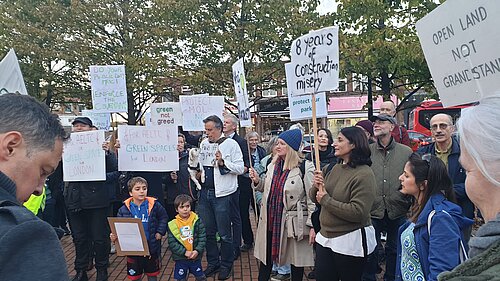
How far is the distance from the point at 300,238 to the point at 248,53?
11.2 metres

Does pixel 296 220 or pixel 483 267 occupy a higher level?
pixel 483 267

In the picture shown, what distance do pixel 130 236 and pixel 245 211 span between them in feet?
8.19

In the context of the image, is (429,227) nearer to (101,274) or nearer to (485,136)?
(485,136)

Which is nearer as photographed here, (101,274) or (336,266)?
(336,266)

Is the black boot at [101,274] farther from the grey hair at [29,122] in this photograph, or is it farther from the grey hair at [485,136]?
the grey hair at [485,136]

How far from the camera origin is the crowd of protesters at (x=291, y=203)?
1.19 m

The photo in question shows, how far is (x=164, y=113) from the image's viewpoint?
691 centimetres

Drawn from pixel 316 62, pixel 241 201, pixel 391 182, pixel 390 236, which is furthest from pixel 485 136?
pixel 241 201

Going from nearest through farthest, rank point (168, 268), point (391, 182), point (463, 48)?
point (463, 48) → point (391, 182) → point (168, 268)

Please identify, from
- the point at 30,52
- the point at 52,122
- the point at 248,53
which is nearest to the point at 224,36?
the point at 248,53

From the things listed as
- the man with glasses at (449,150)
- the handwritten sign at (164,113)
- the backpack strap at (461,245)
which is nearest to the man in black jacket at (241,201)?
the handwritten sign at (164,113)

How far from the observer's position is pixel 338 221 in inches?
130

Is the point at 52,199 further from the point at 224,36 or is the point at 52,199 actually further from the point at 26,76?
the point at 26,76

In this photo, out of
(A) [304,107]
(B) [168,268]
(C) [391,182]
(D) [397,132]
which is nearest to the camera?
(C) [391,182]
